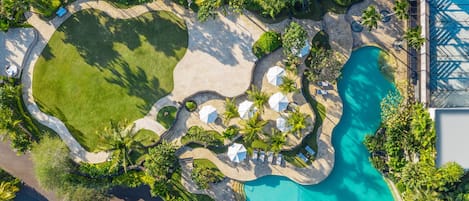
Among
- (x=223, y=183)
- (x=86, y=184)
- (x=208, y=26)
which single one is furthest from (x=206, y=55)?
(x=86, y=184)

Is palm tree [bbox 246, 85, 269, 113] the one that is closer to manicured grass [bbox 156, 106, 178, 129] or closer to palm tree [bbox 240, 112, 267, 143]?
palm tree [bbox 240, 112, 267, 143]

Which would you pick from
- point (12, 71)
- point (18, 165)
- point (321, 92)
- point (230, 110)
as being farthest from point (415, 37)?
point (18, 165)

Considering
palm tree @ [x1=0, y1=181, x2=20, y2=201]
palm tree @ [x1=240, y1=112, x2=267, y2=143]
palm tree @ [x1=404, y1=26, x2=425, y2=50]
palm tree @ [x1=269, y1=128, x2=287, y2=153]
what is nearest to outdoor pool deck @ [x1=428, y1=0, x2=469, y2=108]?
palm tree @ [x1=404, y1=26, x2=425, y2=50]

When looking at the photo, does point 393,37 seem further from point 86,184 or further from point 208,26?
point 86,184

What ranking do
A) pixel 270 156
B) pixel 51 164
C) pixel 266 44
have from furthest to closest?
pixel 270 156 < pixel 266 44 < pixel 51 164

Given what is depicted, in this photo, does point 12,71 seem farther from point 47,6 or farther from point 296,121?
point 296,121

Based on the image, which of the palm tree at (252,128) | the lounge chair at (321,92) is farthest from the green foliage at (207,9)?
the lounge chair at (321,92)
